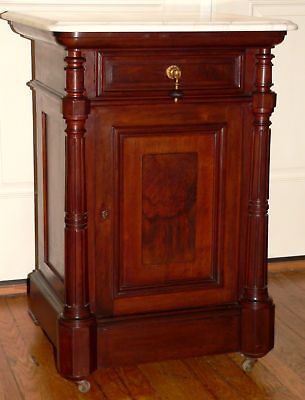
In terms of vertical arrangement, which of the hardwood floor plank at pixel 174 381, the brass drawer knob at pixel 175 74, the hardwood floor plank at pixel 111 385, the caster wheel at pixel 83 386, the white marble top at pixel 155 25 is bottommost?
the hardwood floor plank at pixel 174 381

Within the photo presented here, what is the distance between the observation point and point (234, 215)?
231cm

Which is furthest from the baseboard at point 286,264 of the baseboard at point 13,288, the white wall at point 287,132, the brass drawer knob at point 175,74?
Result: the brass drawer knob at point 175,74

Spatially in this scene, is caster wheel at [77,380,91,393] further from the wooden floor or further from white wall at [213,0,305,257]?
white wall at [213,0,305,257]

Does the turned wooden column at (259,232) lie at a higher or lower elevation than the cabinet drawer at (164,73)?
lower

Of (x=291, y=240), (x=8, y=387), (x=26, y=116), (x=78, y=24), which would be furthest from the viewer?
(x=291, y=240)

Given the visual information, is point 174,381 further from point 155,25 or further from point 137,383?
point 155,25

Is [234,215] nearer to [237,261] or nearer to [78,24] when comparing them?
[237,261]

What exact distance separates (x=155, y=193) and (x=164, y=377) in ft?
1.82

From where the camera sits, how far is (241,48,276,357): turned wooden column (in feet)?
7.20

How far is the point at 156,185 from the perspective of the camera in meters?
2.21

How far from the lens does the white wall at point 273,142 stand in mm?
2799

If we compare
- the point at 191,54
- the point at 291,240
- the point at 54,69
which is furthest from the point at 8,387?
the point at 291,240

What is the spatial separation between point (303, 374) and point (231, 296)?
0.31 m

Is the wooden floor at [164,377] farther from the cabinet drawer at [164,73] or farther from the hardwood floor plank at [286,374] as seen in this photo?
the cabinet drawer at [164,73]
